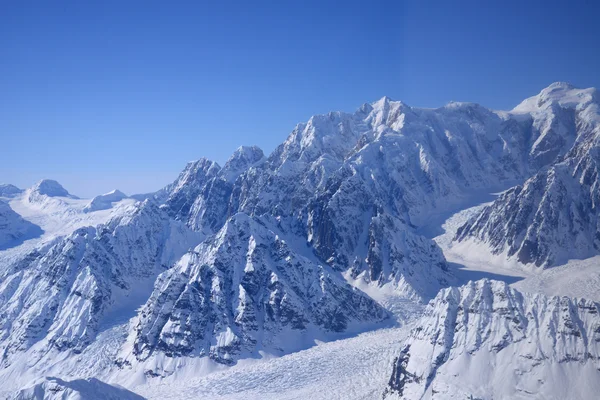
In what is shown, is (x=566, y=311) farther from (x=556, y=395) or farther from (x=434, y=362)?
(x=434, y=362)

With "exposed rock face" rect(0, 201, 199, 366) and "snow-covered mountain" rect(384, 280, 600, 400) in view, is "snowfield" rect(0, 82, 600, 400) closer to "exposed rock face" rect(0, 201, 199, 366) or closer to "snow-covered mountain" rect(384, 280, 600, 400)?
"snow-covered mountain" rect(384, 280, 600, 400)

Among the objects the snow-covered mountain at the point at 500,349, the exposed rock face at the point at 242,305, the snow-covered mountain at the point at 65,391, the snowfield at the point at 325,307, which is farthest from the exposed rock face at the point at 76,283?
the snow-covered mountain at the point at 500,349

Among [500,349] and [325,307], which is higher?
[325,307]

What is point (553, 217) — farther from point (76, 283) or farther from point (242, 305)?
point (76, 283)

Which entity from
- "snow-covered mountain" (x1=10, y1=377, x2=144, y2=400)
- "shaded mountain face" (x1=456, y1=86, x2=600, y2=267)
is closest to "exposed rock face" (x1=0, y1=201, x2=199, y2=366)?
"snow-covered mountain" (x1=10, y1=377, x2=144, y2=400)

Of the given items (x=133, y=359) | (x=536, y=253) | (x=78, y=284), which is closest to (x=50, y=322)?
(x=78, y=284)

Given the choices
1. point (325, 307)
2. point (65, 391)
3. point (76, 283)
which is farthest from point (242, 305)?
point (65, 391)

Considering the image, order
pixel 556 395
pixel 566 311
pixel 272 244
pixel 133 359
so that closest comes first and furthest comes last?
pixel 556 395 → pixel 566 311 → pixel 133 359 → pixel 272 244
